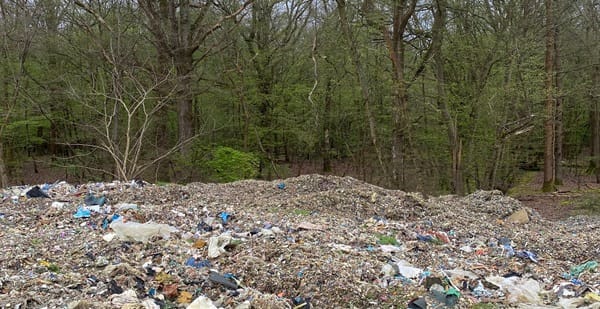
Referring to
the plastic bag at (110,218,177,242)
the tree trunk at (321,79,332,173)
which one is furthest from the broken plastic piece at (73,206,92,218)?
the tree trunk at (321,79,332,173)

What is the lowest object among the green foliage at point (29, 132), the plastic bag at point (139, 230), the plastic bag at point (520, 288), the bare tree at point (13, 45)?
the plastic bag at point (520, 288)

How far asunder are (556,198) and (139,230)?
1046cm

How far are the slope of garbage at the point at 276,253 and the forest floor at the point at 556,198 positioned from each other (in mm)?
2075

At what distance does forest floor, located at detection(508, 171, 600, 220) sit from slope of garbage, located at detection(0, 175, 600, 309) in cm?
207

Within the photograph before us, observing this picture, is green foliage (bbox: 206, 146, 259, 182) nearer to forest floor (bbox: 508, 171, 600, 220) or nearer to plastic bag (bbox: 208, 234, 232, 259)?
forest floor (bbox: 508, 171, 600, 220)

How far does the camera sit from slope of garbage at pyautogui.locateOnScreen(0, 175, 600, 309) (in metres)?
4.02

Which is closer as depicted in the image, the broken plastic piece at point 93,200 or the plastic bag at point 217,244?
the plastic bag at point 217,244

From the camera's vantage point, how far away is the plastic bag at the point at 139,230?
204 inches

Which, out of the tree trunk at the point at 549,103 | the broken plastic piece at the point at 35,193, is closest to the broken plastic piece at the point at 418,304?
the broken plastic piece at the point at 35,193

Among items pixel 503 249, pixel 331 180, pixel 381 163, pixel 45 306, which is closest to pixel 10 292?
pixel 45 306

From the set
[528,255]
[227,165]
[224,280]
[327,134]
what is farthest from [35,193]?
[327,134]

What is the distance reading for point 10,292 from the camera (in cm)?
365

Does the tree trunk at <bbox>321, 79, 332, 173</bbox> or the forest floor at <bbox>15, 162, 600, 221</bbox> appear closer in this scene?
the forest floor at <bbox>15, 162, 600, 221</bbox>

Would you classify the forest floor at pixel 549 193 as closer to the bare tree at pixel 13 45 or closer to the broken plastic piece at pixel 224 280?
the bare tree at pixel 13 45
